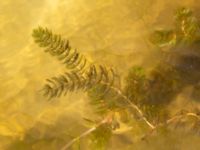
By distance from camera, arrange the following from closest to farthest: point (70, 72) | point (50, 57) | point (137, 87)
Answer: point (137, 87)
point (70, 72)
point (50, 57)

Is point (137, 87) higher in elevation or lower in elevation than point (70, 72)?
lower

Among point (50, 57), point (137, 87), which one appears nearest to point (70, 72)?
point (50, 57)

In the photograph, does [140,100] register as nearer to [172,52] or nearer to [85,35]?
[172,52]

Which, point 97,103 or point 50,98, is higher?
point 50,98

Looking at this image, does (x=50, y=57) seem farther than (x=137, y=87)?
Yes

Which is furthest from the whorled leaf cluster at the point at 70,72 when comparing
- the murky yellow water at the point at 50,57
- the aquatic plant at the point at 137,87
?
the murky yellow water at the point at 50,57

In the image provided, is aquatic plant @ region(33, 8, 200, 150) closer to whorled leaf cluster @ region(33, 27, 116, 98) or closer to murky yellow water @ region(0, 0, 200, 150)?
whorled leaf cluster @ region(33, 27, 116, 98)

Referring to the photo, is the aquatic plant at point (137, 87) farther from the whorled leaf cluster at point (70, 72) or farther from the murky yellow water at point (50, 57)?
the murky yellow water at point (50, 57)

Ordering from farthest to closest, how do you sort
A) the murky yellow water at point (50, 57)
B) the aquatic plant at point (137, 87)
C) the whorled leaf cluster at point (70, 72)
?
the murky yellow water at point (50, 57)
the aquatic plant at point (137, 87)
the whorled leaf cluster at point (70, 72)

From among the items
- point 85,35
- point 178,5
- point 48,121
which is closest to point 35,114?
point 48,121

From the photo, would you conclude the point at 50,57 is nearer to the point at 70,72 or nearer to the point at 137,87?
the point at 70,72

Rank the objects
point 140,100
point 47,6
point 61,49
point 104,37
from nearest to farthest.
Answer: point 61,49
point 140,100
point 104,37
point 47,6
